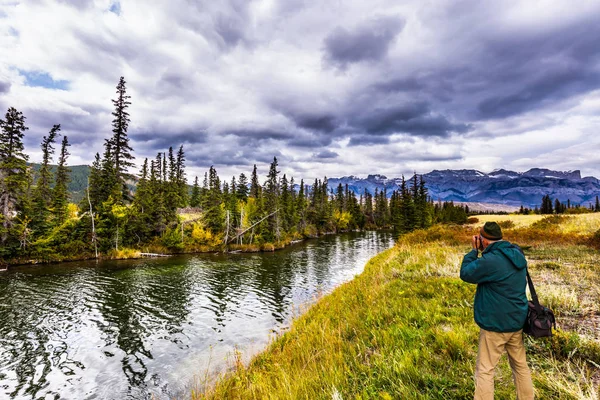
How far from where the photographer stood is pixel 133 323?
49.2ft

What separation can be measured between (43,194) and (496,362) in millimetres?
61552

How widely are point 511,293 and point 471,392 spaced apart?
169 centimetres

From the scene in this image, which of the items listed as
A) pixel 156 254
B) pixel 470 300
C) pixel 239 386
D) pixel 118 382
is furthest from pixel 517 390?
pixel 156 254

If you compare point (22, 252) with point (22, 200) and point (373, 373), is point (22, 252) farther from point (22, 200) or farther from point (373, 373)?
point (373, 373)

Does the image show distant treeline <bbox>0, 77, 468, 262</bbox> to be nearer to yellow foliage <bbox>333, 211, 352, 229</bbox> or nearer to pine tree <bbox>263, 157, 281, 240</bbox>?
pine tree <bbox>263, 157, 281, 240</bbox>

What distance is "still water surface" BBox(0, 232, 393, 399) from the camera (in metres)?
9.84

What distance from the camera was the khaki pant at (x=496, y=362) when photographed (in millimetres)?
3639

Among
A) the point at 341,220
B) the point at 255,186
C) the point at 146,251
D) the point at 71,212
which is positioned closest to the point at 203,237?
the point at 146,251

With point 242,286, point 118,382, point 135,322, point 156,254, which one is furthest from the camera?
point 156,254

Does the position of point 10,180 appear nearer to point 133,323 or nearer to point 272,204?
point 133,323

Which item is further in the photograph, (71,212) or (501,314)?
(71,212)

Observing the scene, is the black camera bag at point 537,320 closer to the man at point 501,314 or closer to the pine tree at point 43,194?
the man at point 501,314

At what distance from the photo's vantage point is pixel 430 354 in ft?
17.4

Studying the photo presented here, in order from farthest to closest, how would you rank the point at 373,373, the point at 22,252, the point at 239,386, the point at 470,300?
the point at 22,252, the point at 470,300, the point at 239,386, the point at 373,373
